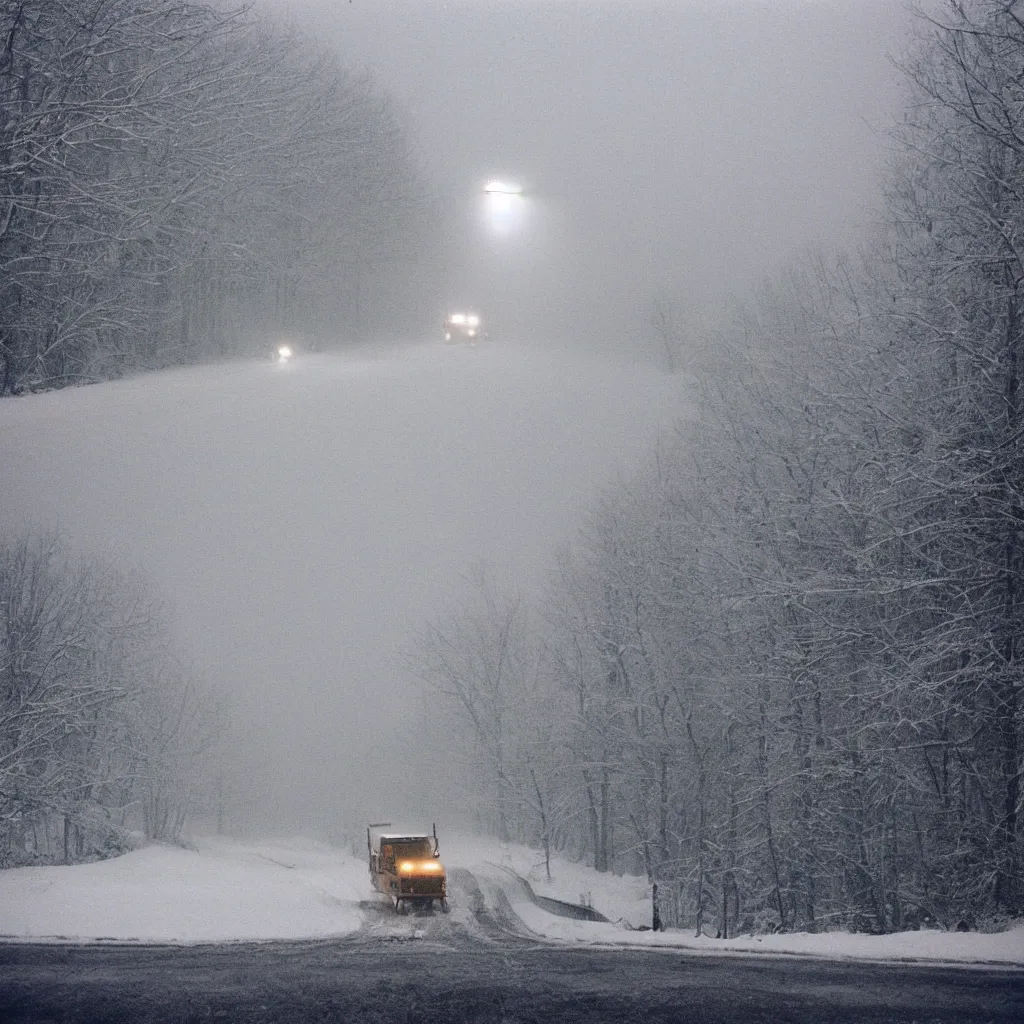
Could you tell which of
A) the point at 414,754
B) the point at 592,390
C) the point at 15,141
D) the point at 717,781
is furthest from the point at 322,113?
the point at 414,754

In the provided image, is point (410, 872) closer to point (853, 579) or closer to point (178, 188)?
point (853, 579)

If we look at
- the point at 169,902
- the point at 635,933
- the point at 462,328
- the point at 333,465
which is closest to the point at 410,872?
the point at 169,902

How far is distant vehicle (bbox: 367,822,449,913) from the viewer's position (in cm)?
1712

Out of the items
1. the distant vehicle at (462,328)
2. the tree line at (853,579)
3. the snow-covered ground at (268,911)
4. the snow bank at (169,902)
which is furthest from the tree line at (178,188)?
the tree line at (853,579)

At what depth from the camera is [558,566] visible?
95.8 ft

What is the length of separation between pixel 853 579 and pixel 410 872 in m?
10.4

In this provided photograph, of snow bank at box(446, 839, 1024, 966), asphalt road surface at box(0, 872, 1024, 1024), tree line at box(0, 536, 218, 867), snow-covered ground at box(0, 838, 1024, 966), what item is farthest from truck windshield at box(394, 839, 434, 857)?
asphalt road surface at box(0, 872, 1024, 1024)

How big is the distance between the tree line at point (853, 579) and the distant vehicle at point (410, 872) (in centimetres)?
577

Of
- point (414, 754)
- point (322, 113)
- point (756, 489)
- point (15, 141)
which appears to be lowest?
point (414, 754)

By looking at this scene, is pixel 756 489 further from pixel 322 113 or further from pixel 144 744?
pixel 144 744

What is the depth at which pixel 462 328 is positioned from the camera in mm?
33969

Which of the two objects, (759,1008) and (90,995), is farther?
(90,995)

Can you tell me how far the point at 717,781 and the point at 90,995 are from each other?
18310 millimetres

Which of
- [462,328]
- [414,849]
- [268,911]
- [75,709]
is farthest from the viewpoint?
[462,328]
